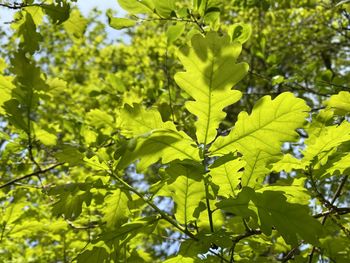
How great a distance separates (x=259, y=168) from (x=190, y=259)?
324mm

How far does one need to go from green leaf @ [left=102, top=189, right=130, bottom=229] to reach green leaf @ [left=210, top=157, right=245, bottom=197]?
38 cm

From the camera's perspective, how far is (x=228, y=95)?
0.97 meters

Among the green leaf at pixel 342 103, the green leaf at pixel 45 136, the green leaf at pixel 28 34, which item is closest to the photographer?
the green leaf at pixel 342 103

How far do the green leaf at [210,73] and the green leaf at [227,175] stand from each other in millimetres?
161

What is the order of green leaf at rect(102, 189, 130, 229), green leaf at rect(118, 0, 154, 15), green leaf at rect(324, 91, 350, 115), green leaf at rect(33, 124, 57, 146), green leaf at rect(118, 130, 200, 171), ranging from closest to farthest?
green leaf at rect(118, 130, 200, 171) < green leaf at rect(324, 91, 350, 115) < green leaf at rect(102, 189, 130, 229) < green leaf at rect(118, 0, 154, 15) < green leaf at rect(33, 124, 57, 146)

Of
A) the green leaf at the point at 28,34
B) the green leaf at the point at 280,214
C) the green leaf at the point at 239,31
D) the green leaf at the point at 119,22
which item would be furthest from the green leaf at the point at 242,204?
the green leaf at the point at 28,34

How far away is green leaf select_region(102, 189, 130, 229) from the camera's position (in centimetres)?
133

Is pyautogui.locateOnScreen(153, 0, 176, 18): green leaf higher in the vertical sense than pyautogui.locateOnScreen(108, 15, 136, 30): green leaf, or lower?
lower

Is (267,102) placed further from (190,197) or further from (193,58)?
(190,197)

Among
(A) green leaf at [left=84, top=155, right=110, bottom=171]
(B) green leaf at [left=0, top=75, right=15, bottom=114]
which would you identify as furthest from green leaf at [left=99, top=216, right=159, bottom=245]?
(B) green leaf at [left=0, top=75, right=15, bottom=114]

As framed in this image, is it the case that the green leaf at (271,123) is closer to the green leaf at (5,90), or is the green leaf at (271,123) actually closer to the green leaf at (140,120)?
the green leaf at (140,120)

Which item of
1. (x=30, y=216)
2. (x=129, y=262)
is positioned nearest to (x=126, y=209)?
(x=129, y=262)

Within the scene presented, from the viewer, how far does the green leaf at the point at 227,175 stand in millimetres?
1057

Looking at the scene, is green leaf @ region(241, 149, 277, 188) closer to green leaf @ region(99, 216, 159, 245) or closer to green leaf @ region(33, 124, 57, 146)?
green leaf @ region(99, 216, 159, 245)
